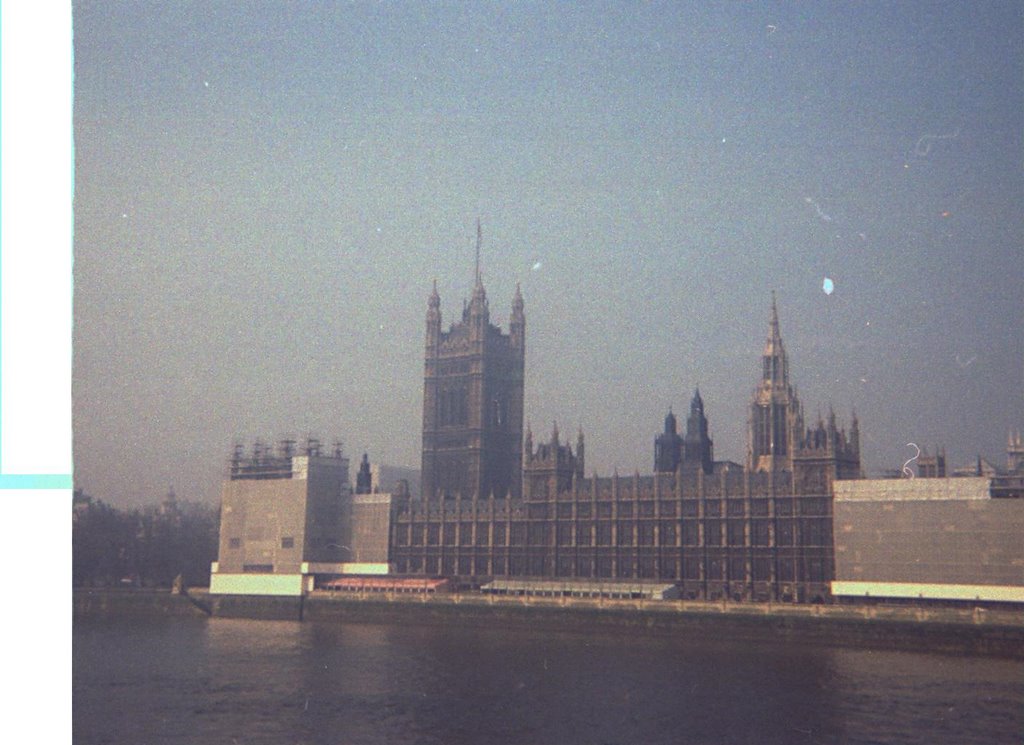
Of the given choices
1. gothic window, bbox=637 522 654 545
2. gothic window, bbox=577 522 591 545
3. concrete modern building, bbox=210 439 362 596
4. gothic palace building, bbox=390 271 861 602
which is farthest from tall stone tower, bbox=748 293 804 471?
concrete modern building, bbox=210 439 362 596

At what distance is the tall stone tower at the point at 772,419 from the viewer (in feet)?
163

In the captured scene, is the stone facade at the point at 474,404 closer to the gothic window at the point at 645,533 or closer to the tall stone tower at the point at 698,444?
the tall stone tower at the point at 698,444

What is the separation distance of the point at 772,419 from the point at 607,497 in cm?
747

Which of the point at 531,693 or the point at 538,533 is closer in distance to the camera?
the point at 531,693

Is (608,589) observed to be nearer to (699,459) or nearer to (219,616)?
(699,459)

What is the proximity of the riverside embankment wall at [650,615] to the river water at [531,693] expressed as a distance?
6.19 feet

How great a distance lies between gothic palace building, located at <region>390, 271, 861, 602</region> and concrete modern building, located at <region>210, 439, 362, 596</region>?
340 centimetres

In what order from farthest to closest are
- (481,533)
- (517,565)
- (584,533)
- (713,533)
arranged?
(481,533) → (517,565) → (584,533) → (713,533)

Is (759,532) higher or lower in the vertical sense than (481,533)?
higher

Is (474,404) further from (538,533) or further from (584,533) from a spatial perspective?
(584,533)

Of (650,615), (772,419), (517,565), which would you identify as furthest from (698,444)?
(650,615)

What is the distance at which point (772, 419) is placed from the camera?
52.2 m

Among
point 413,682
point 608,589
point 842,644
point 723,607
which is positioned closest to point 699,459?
point 608,589

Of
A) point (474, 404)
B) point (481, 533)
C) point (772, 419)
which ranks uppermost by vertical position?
point (474, 404)
